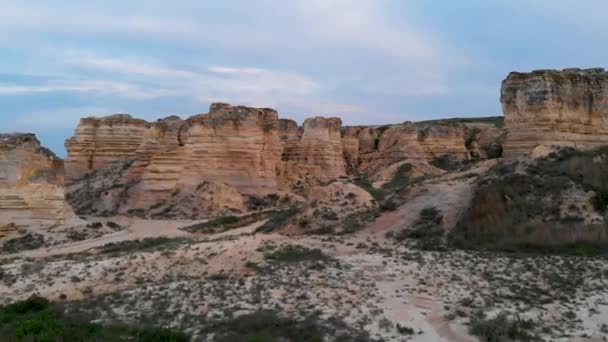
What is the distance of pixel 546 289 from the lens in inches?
490

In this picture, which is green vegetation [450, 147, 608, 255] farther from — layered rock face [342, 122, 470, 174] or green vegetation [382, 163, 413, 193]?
layered rock face [342, 122, 470, 174]

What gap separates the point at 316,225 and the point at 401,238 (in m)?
3.56

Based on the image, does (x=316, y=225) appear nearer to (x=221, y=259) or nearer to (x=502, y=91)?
(x=221, y=259)

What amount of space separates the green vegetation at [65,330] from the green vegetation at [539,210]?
9.97m

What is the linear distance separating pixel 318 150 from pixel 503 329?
132ft

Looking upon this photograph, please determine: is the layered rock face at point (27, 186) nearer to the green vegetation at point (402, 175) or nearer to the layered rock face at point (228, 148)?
the layered rock face at point (228, 148)

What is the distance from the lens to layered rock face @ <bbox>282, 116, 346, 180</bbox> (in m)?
49.1

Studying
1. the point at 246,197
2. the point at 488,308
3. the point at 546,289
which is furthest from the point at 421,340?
the point at 246,197

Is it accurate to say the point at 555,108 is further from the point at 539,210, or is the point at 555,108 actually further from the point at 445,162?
the point at 445,162

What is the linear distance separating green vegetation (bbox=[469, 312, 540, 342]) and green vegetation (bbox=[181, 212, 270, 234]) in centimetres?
1803

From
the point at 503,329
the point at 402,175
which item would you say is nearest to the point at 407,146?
the point at 402,175

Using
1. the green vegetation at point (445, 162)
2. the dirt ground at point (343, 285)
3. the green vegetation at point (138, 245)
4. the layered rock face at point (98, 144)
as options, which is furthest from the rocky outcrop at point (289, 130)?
the dirt ground at point (343, 285)

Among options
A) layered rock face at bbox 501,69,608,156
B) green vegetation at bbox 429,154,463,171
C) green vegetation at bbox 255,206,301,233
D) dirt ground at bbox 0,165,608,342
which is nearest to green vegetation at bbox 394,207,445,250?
dirt ground at bbox 0,165,608,342

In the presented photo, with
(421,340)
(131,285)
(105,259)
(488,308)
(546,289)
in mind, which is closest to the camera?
(421,340)
